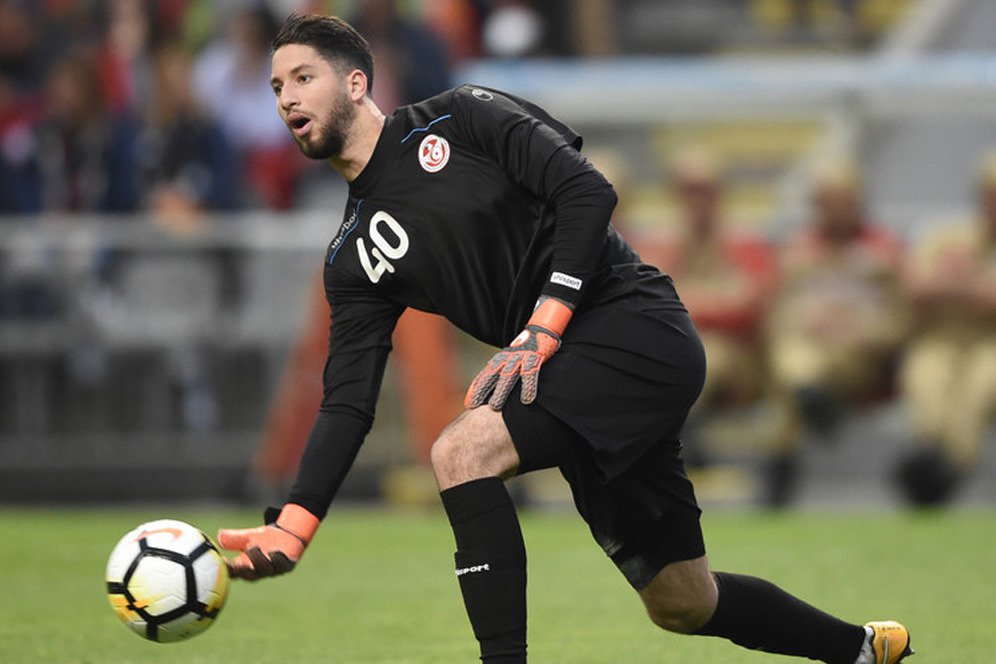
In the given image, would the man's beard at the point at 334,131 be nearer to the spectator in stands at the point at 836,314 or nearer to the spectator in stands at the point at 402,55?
the spectator in stands at the point at 836,314

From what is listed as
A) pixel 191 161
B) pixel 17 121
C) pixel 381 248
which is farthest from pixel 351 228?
pixel 17 121

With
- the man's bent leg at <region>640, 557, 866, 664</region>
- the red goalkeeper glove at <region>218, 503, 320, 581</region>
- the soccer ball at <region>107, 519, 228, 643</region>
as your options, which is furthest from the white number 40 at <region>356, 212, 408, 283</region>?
the man's bent leg at <region>640, 557, 866, 664</region>

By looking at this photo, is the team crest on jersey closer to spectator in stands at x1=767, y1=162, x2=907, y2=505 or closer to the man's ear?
the man's ear

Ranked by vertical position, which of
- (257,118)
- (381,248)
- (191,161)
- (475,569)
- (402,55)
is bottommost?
(475,569)

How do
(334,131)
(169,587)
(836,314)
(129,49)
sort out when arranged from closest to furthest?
(169,587) < (334,131) < (836,314) < (129,49)

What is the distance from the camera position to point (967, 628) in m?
7.23

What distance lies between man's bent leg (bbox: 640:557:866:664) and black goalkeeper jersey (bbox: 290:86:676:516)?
0.84 m

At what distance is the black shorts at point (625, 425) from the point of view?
502cm

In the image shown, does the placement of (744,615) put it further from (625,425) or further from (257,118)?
(257,118)

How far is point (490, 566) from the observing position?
4.90 m

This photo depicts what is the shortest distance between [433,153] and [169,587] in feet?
4.68

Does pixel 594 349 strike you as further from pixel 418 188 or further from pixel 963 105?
pixel 963 105

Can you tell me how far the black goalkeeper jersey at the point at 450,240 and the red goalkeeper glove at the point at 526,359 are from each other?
161 millimetres

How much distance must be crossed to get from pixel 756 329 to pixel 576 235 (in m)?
8.11
